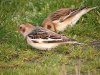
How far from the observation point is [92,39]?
41.8 feet

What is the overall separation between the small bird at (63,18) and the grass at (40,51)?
0.19m

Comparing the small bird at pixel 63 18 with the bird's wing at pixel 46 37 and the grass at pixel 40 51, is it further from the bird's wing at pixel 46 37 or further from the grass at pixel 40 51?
the bird's wing at pixel 46 37

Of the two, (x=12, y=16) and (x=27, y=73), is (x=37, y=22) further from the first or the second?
(x=27, y=73)

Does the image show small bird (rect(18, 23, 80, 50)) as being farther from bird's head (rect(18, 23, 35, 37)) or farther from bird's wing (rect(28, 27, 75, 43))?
bird's head (rect(18, 23, 35, 37))

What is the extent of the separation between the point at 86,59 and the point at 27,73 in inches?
69.3

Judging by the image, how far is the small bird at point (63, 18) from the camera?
1348 centimetres

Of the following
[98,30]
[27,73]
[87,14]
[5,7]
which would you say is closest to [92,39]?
[98,30]

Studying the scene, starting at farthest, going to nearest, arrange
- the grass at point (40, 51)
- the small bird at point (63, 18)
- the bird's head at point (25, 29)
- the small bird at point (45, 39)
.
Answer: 1. the small bird at point (63, 18)
2. the bird's head at point (25, 29)
3. the small bird at point (45, 39)
4. the grass at point (40, 51)

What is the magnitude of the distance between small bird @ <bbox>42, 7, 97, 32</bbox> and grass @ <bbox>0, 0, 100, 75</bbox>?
0.19 metres

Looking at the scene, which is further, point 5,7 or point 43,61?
point 5,7

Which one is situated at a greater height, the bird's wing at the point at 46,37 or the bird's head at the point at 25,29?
the bird's head at the point at 25,29

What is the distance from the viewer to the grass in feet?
33.8

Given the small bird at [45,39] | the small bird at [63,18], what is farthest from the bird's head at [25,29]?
the small bird at [63,18]

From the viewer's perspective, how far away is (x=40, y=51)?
11883mm
